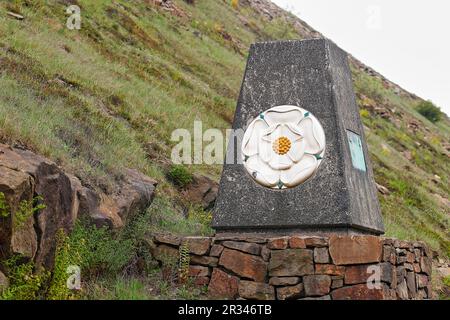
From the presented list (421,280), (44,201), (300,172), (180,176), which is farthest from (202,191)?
(44,201)

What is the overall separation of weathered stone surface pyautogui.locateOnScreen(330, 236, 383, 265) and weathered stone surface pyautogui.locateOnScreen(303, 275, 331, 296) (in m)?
0.21

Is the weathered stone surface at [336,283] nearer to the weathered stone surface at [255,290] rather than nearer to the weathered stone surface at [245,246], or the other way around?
the weathered stone surface at [255,290]

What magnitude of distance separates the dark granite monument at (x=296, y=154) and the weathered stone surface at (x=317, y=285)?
23.1 inches

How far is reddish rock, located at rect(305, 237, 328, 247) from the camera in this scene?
6.91m

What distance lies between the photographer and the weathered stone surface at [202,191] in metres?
10.7

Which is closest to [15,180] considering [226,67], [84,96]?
[84,96]

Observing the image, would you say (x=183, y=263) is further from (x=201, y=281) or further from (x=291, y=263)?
(x=291, y=263)

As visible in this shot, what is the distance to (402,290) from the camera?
733 centimetres

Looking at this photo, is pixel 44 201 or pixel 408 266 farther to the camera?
pixel 408 266

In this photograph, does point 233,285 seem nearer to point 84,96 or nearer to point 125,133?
point 125,133

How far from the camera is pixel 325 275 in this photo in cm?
684

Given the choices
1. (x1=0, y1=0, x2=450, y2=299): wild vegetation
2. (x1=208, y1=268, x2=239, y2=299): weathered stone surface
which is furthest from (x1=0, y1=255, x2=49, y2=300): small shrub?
(x1=208, y1=268, x2=239, y2=299): weathered stone surface

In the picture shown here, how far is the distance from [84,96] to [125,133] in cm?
143

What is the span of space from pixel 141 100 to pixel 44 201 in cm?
814
